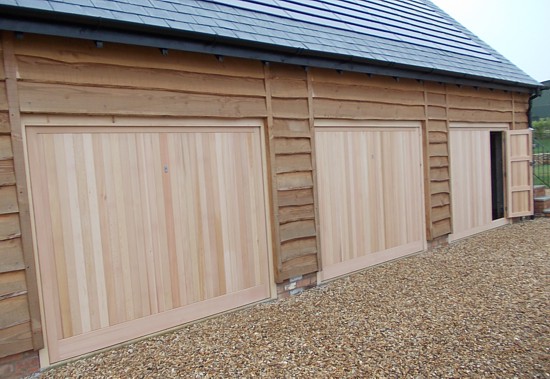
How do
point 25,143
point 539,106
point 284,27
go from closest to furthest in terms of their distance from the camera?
point 25,143 < point 284,27 < point 539,106

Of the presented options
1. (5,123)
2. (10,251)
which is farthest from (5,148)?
(10,251)

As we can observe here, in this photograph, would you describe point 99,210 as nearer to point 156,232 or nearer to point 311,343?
point 156,232

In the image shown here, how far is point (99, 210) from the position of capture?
374 cm

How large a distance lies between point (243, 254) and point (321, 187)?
4.68 ft

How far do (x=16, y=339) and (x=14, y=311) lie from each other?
0.21 m

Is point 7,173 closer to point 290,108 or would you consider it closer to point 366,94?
point 290,108

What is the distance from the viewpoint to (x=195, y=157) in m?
4.34

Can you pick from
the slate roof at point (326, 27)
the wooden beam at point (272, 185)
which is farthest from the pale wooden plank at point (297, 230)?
the slate roof at point (326, 27)

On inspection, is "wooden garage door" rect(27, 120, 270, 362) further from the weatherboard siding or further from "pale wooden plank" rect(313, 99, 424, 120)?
"pale wooden plank" rect(313, 99, 424, 120)

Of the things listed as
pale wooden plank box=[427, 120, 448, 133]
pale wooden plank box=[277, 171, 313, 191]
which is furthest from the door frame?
pale wooden plank box=[277, 171, 313, 191]

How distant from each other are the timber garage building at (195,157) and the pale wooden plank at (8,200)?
24 millimetres

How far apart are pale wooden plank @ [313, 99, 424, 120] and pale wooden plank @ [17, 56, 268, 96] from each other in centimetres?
98

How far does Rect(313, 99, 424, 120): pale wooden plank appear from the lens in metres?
5.39

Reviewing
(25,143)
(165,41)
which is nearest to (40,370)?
(25,143)
